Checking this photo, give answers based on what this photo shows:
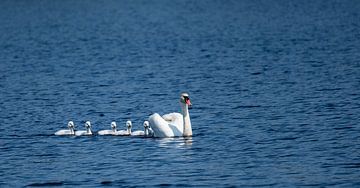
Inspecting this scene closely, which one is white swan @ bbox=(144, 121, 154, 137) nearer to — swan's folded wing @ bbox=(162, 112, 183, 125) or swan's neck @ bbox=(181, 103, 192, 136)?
swan's folded wing @ bbox=(162, 112, 183, 125)

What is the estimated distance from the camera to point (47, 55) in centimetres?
7531

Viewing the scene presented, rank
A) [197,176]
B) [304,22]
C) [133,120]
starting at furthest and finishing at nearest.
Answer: [304,22] → [133,120] → [197,176]

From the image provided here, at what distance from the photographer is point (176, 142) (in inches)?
1368

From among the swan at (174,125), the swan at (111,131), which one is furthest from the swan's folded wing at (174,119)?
the swan at (111,131)

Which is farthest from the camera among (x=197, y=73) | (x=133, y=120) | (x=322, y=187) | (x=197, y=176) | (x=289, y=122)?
(x=197, y=73)

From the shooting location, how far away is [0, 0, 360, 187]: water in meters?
29.9

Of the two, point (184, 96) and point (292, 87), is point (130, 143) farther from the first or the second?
point (292, 87)

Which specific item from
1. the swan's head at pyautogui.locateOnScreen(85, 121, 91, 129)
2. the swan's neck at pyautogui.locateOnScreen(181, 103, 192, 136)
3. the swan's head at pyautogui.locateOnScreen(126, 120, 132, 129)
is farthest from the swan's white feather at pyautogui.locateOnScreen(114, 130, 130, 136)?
the swan's neck at pyautogui.locateOnScreen(181, 103, 192, 136)

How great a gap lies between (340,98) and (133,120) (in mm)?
9031

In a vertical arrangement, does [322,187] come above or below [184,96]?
below

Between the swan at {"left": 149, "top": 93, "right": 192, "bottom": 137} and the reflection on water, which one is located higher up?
the swan at {"left": 149, "top": 93, "right": 192, "bottom": 137}

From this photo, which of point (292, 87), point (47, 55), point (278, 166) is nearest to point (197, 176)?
point (278, 166)

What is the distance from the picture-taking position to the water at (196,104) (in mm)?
29906

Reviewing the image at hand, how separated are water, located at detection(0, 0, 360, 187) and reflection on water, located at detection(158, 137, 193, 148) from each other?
1.4 inches
